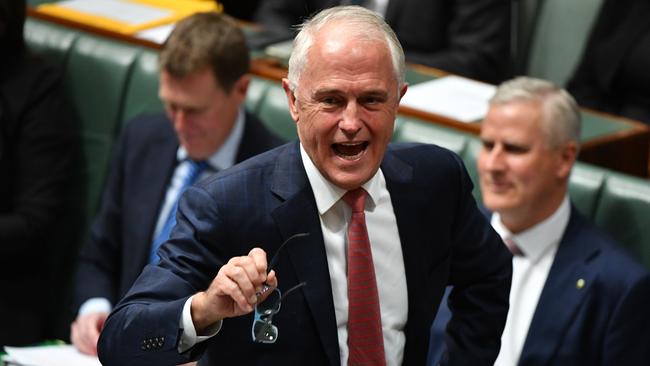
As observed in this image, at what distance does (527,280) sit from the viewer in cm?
288

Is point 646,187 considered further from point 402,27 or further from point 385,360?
point 402,27

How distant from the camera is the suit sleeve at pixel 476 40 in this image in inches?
161

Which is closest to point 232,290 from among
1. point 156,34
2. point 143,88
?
point 143,88

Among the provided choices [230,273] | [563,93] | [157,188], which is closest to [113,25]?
[157,188]

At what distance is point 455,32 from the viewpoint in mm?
4164

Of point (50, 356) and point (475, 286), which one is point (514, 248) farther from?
point (50, 356)

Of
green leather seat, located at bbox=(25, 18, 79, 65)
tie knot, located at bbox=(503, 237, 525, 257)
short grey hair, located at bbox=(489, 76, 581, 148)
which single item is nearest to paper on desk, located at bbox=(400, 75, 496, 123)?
short grey hair, located at bbox=(489, 76, 581, 148)

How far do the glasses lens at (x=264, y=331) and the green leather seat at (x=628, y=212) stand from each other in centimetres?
136

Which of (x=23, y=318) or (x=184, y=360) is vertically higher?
(x=184, y=360)

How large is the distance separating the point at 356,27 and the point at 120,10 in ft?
7.59

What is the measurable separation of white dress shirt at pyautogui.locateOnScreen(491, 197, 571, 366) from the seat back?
1.27 meters

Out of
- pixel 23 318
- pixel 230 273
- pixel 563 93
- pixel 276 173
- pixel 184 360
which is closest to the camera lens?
pixel 230 273

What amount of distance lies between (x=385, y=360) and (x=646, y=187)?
118 cm

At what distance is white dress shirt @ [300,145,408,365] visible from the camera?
6.33 ft
